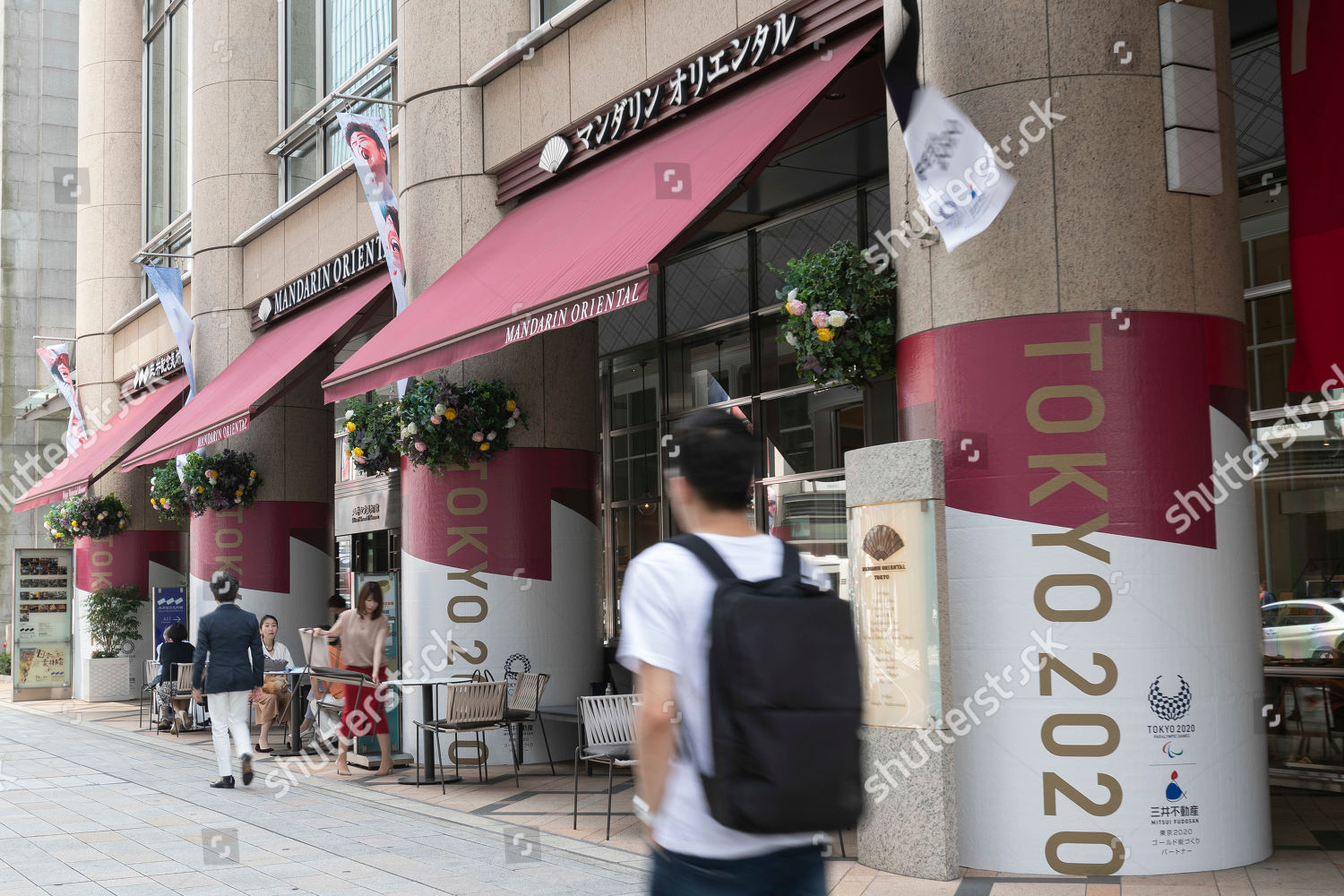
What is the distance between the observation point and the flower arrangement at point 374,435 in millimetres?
12312

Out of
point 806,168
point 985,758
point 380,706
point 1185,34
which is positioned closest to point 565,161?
point 806,168

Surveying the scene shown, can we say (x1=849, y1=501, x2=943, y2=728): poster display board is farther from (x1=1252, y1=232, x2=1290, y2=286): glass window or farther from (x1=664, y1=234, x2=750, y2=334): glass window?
(x1=664, y1=234, x2=750, y2=334): glass window

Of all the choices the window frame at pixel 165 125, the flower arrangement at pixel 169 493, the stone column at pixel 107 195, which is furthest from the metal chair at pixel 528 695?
the stone column at pixel 107 195

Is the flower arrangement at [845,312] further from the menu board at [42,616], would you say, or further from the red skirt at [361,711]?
the menu board at [42,616]

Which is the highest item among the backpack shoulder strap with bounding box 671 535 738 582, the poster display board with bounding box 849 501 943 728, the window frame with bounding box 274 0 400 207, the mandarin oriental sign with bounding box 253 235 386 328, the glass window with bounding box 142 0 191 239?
the glass window with bounding box 142 0 191 239

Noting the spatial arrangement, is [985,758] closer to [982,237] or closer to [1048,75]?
[982,237]

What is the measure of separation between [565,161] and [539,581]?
378cm

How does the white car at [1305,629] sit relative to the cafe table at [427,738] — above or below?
above

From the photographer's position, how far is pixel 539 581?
12.2 meters

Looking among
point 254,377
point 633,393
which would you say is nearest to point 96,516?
point 254,377

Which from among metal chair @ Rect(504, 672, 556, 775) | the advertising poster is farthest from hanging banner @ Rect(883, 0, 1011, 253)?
the advertising poster

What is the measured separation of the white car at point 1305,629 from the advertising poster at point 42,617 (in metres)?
19.5

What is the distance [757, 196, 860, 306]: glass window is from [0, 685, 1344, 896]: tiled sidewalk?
5.24m

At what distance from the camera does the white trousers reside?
10812 millimetres
